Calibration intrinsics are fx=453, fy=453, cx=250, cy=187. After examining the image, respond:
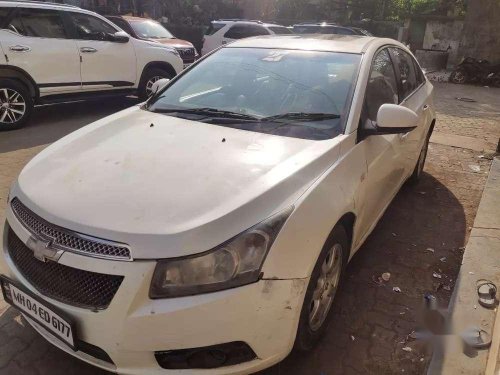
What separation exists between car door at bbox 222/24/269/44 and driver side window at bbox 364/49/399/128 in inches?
374

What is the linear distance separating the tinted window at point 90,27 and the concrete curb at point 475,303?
6.26 m

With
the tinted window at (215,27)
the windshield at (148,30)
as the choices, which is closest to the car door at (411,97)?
the windshield at (148,30)

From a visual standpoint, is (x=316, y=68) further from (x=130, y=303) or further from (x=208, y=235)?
(x=130, y=303)

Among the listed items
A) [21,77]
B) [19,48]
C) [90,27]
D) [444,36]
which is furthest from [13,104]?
[444,36]

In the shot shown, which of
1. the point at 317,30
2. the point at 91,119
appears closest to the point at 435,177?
the point at 91,119

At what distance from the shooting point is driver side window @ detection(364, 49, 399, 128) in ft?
9.96

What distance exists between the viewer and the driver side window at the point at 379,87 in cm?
304

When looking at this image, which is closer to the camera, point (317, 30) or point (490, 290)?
point (490, 290)

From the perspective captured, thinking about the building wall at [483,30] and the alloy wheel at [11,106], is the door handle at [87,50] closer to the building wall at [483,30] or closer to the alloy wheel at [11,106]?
the alloy wheel at [11,106]

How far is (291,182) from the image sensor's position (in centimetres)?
222

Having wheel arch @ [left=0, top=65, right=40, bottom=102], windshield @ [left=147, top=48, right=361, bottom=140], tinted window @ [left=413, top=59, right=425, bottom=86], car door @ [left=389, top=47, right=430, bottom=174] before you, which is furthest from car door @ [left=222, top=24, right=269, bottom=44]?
windshield @ [left=147, top=48, right=361, bottom=140]

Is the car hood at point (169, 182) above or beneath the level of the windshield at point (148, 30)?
beneath

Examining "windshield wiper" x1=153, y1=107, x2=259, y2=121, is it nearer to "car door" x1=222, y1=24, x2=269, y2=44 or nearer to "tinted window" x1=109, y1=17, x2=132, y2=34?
"tinted window" x1=109, y1=17, x2=132, y2=34

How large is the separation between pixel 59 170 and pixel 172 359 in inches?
45.8
